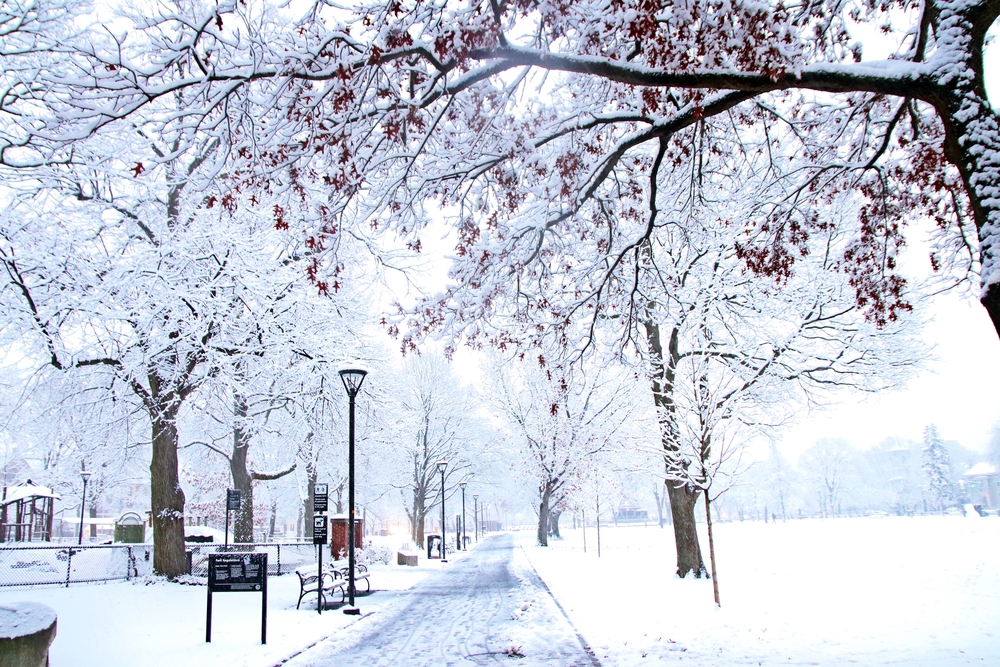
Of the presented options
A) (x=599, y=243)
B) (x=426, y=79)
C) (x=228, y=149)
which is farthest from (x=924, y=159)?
(x=228, y=149)

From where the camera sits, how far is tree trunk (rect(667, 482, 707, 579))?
48.8ft

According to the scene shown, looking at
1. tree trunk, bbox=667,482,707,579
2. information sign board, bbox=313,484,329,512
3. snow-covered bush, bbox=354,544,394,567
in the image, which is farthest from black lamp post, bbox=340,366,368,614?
snow-covered bush, bbox=354,544,394,567

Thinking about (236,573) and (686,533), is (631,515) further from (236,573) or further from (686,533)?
(236,573)

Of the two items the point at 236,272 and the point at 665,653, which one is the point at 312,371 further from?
the point at 665,653

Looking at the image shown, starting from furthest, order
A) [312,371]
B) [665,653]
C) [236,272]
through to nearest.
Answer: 1. [312,371]
2. [236,272]
3. [665,653]

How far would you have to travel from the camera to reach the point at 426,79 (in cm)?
625

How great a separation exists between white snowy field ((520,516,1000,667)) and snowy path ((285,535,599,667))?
0.55 metres

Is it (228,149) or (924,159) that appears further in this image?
(924,159)

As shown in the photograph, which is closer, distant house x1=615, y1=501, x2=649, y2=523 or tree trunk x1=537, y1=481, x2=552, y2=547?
tree trunk x1=537, y1=481, x2=552, y2=547

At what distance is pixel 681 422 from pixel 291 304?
32.4 ft

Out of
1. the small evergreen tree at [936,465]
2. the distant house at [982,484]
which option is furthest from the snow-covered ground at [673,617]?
the distant house at [982,484]

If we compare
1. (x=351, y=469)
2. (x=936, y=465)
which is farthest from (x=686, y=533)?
(x=936, y=465)

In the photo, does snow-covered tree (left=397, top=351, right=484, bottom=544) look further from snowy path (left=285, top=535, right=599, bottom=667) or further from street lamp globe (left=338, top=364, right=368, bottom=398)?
snowy path (left=285, top=535, right=599, bottom=667)

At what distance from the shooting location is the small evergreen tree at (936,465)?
76.0 metres
